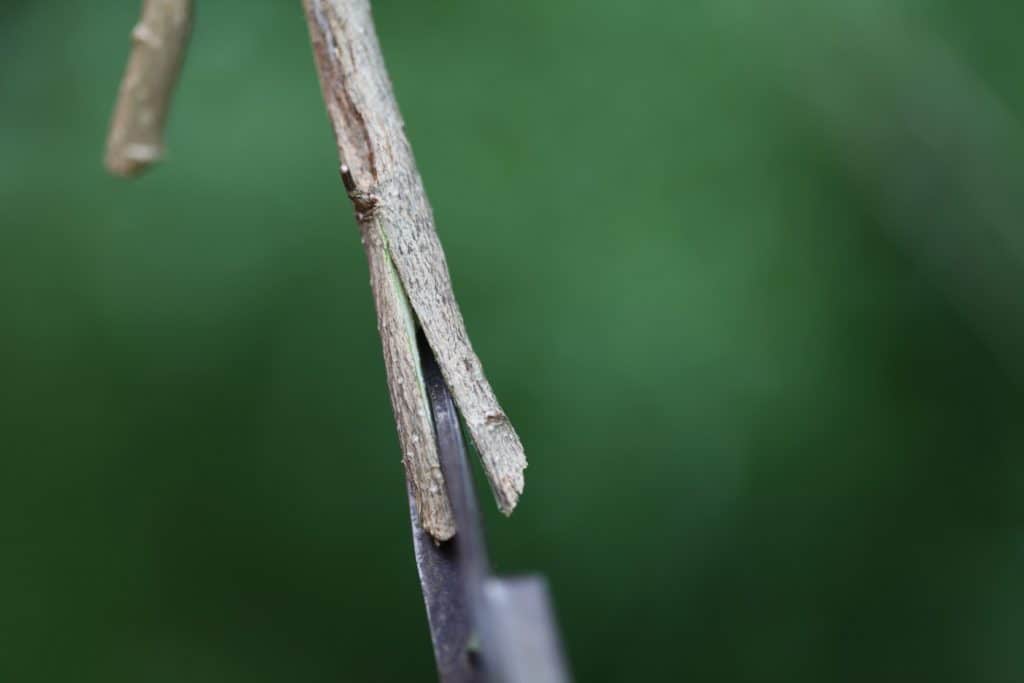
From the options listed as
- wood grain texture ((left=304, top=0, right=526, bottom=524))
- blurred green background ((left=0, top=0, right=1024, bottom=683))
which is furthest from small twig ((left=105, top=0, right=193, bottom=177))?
blurred green background ((left=0, top=0, right=1024, bottom=683))

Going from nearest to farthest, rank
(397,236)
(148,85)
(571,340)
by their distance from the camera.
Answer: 1. (397,236)
2. (148,85)
3. (571,340)

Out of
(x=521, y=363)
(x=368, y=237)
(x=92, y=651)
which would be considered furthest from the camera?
(x=92, y=651)

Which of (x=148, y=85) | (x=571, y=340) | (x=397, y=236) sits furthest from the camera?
(x=571, y=340)

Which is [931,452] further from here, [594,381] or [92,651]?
[92,651]

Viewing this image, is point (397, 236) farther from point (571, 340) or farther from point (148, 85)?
point (571, 340)

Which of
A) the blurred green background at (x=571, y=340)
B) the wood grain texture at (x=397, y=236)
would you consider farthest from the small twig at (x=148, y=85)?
the blurred green background at (x=571, y=340)

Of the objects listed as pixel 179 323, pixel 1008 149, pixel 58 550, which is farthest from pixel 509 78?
pixel 58 550

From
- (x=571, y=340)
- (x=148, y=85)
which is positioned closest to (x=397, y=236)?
(x=148, y=85)
